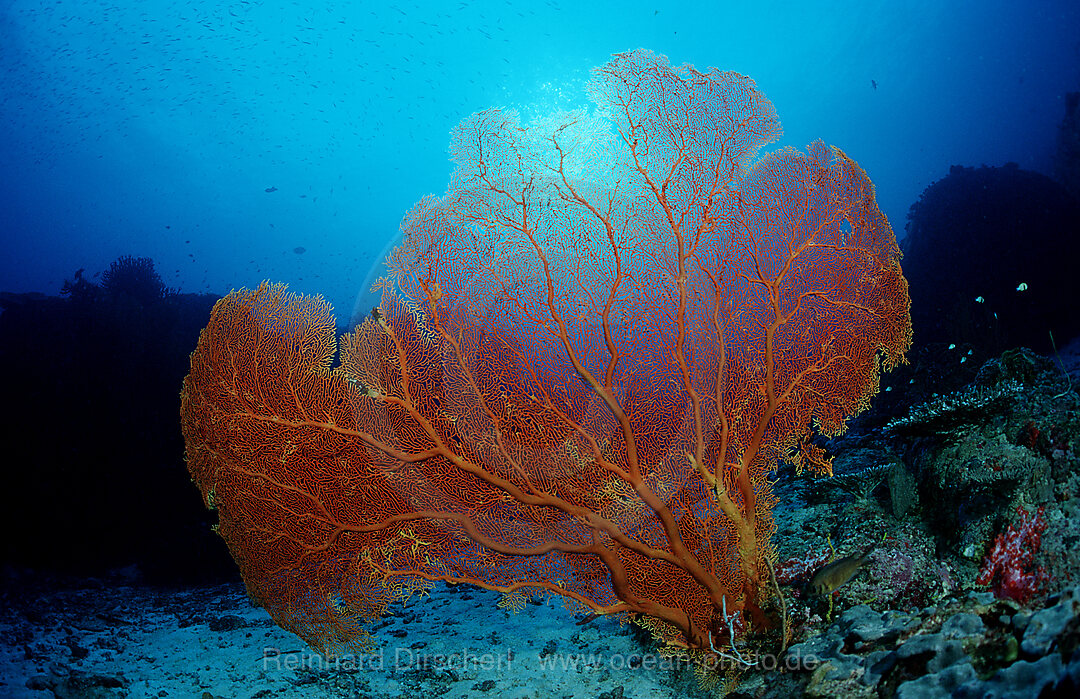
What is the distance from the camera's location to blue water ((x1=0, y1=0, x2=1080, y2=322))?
40.0 metres

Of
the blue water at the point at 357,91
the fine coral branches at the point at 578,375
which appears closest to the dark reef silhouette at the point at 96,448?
the fine coral branches at the point at 578,375

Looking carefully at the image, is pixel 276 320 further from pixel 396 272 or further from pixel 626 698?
pixel 626 698

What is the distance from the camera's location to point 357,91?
55.7 meters

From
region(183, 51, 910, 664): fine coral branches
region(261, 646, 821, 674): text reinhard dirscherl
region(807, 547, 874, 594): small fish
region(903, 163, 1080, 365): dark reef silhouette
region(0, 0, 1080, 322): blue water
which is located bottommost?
region(261, 646, 821, 674): text reinhard dirscherl

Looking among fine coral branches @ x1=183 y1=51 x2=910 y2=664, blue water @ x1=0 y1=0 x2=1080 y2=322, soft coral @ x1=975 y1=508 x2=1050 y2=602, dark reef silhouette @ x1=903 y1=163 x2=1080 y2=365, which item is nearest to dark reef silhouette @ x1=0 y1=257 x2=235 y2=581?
fine coral branches @ x1=183 y1=51 x2=910 y2=664

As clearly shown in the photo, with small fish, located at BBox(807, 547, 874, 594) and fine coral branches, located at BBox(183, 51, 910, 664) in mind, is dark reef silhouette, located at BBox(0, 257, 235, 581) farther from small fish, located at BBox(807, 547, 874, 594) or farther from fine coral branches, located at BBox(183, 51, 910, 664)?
small fish, located at BBox(807, 547, 874, 594)

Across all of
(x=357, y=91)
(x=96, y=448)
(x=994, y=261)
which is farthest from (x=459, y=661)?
(x=357, y=91)

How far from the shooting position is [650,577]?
2924 mm

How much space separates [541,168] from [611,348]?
4.77 ft

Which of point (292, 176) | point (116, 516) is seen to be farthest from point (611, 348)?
point (292, 176)

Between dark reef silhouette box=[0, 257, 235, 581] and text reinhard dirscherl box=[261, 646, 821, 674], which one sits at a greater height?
dark reef silhouette box=[0, 257, 235, 581]

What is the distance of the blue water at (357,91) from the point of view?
40031mm

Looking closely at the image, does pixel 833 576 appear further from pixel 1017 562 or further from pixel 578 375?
pixel 578 375

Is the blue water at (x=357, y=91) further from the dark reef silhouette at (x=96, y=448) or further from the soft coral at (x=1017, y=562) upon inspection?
the dark reef silhouette at (x=96, y=448)
